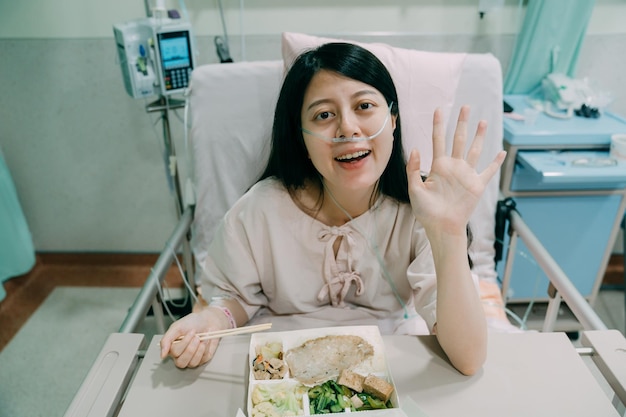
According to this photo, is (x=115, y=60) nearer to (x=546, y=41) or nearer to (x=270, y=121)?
(x=270, y=121)

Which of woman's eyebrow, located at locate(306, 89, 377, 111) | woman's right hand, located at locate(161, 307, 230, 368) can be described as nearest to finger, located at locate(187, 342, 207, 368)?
woman's right hand, located at locate(161, 307, 230, 368)

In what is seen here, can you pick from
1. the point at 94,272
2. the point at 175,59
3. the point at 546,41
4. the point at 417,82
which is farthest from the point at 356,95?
the point at 94,272

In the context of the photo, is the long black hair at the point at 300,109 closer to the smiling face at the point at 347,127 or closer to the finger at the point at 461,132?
the smiling face at the point at 347,127

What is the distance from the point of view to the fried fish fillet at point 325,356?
876 millimetres

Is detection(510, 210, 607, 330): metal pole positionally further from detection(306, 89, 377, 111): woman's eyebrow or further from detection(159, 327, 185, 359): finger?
detection(159, 327, 185, 359): finger

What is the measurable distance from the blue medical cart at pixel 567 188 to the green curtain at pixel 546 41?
13 centimetres

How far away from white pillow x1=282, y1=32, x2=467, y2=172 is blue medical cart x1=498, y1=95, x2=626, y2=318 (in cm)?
43

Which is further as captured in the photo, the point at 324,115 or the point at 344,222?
the point at 344,222

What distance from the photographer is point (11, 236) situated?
221 centimetres

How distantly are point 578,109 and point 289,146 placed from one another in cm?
137

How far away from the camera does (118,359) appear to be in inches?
36.4

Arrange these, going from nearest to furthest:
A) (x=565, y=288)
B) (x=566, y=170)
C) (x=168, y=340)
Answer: (x=168, y=340) → (x=565, y=288) → (x=566, y=170)

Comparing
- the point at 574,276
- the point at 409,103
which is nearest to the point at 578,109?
the point at 574,276

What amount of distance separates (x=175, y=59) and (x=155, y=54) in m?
0.07
